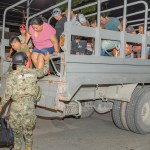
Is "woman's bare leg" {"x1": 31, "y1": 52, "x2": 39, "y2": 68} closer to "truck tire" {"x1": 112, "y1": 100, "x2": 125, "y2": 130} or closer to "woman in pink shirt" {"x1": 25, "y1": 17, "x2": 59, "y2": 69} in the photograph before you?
"woman in pink shirt" {"x1": 25, "y1": 17, "x2": 59, "y2": 69}

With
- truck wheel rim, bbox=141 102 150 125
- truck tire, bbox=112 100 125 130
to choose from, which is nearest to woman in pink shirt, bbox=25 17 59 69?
truck tire, bbox=112 100 125 130

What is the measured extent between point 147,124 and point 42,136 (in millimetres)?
2108

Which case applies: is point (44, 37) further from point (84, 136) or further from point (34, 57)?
point (84, 136)

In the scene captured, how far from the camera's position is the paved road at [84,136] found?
538 cm

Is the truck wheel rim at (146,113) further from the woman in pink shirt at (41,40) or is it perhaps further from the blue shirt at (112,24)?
the woman in pink shirt at (41,40)

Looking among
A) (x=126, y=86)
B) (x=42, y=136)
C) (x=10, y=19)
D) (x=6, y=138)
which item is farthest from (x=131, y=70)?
(x=10, y=19)

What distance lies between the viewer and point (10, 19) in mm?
11062

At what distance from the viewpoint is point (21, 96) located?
450cm

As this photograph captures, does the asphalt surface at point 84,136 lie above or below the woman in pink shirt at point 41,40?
below

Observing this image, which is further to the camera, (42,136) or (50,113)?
(42,136)

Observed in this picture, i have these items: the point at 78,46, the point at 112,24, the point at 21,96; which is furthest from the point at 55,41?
the point at 112,24

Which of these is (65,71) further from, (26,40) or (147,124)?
(147,124)

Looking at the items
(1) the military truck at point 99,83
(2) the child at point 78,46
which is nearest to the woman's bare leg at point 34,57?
(1) the military truck at point 99,83

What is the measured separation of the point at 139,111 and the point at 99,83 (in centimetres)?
129
